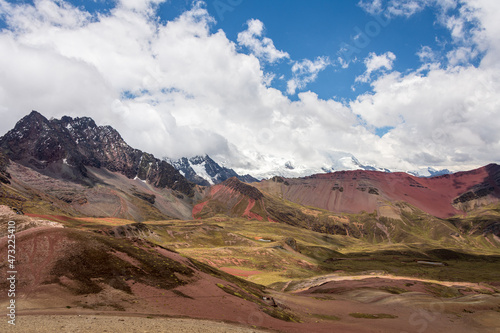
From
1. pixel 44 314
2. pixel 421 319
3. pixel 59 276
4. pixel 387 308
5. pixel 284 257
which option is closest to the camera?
pixel 44 314

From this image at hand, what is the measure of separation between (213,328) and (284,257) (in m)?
129

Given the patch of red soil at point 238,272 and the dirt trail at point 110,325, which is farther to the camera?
the patch of red soil at point 238,272

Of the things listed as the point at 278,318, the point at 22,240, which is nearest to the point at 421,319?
the point at 278,318

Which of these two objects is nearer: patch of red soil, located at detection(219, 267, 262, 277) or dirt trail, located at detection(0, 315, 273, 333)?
dirt trail, located at detection(0, 315, 273, 333)

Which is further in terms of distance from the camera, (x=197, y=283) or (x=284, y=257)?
(x=284, y=257)

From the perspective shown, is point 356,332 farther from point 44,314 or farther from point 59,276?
point 59,276

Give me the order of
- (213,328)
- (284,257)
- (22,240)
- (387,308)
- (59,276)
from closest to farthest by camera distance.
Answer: (213,328), (59,276), (22,240), (387,308), (284,257)

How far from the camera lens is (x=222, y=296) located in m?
51.3

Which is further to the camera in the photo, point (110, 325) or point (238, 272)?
point (238, 272)

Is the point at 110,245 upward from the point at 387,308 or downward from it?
upward

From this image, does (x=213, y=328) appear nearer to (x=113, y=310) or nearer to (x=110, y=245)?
(x=113, y=310)

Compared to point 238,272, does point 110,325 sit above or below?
above

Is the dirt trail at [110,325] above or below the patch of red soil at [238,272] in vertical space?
above

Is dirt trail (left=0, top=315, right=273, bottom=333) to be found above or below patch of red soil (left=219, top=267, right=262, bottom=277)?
above
